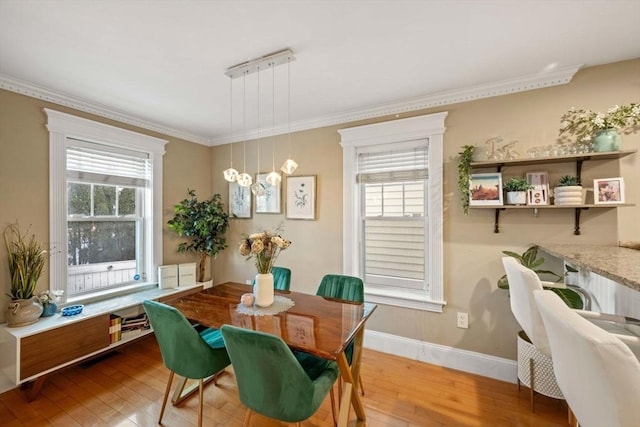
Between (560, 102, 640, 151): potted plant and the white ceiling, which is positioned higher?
the white ceiling

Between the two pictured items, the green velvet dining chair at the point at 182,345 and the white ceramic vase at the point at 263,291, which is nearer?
the green velvet dining chair at the point at 182,345

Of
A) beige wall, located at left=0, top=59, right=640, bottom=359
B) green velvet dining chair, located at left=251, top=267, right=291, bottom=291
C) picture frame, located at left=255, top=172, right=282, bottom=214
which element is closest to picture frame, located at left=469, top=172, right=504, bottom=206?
beige wall, located at left=0, top=59, right=640, bottom=359

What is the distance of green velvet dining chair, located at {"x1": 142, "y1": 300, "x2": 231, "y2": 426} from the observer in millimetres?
1575

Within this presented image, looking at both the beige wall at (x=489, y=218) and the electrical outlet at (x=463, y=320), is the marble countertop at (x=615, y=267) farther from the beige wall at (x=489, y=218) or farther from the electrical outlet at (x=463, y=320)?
the electrical outlet at (x=463, y=320)

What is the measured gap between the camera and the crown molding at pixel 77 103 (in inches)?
86.9

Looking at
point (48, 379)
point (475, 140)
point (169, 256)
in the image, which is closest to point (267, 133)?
point (169, 256)

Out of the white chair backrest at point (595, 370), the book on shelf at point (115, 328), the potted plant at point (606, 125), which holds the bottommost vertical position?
the book on shelf at point (115, 328)

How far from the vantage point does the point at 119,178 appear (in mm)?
3020

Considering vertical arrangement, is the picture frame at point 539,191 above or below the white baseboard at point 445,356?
above

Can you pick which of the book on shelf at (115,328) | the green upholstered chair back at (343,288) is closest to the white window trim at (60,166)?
the book on shelf at (115,328)

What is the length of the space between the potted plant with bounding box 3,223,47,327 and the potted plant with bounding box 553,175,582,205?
13.9ft

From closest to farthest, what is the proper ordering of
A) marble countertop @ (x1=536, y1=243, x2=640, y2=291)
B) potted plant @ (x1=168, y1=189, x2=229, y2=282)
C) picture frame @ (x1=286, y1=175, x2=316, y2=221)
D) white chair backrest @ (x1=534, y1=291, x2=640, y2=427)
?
white chair backrest @ (x1=534, y1=291, x2=640, y2=427), marble countertop @ (x1=536, y1=243, x2=640, y2=291), picture frame @ (x1=286, y1=175, x2=316, y2=221), potted plant @ (x1=168, y1=189, x2=229, y2=282)

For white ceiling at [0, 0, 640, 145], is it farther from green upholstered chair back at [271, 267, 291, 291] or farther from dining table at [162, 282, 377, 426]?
dining table at [162, 282, 377, 426]

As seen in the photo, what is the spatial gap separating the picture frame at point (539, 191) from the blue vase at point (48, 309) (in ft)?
13.4
